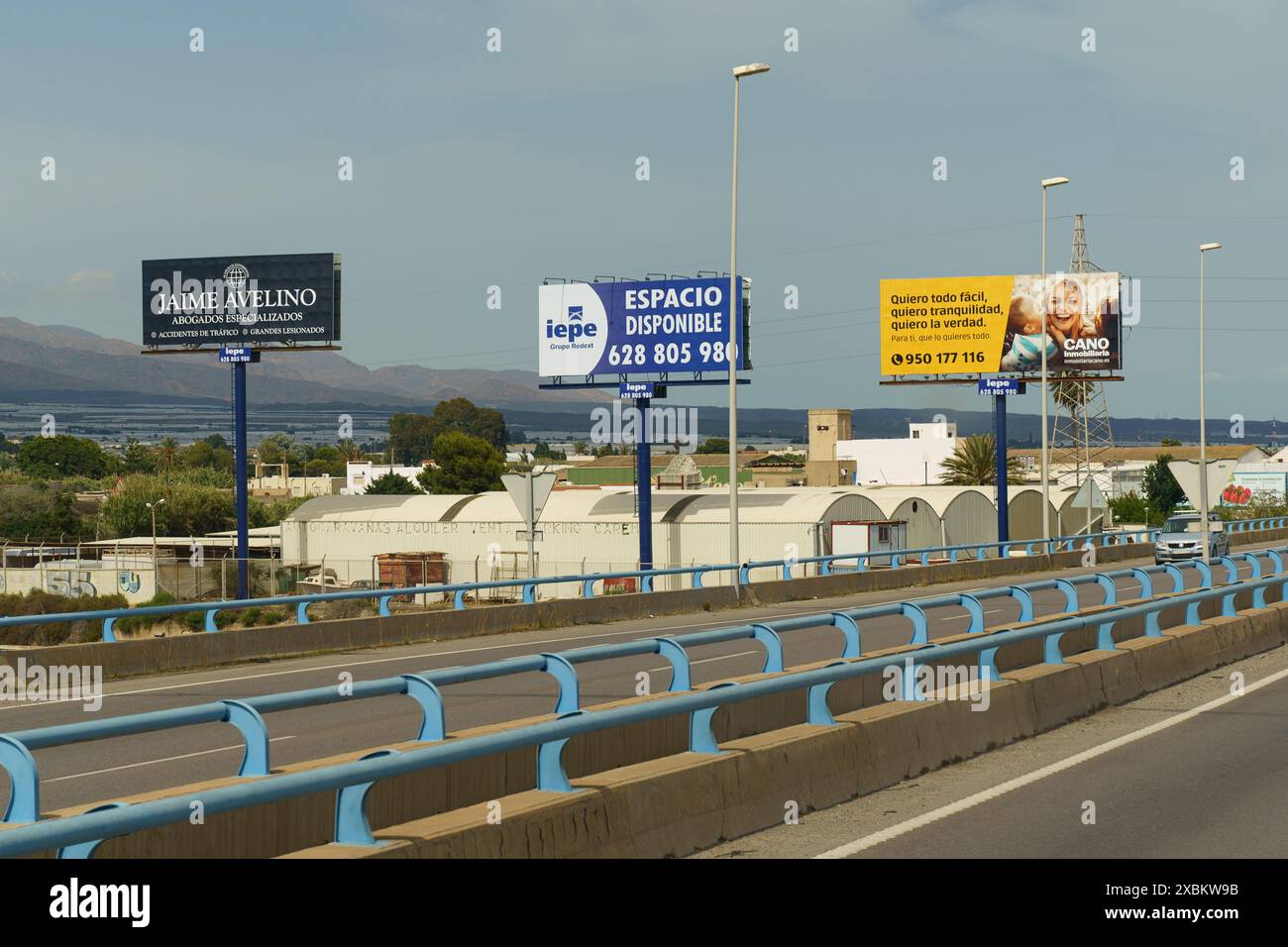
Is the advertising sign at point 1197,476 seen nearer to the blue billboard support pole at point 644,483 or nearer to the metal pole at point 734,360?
the metal pole at point 734,360

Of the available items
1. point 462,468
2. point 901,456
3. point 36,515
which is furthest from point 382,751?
point 901,456

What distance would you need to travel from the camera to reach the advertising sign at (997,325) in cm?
6944

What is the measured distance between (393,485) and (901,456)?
51933mm

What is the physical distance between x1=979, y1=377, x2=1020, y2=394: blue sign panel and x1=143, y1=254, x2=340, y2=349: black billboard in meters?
27.0

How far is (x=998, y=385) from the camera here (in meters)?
67.5

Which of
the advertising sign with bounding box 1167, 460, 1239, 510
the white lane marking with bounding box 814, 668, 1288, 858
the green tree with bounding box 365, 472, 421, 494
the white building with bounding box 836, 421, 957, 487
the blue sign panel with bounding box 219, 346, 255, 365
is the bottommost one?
the white lane marking with bounding box 814, 668, 1288, 858

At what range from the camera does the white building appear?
16212 centimetres

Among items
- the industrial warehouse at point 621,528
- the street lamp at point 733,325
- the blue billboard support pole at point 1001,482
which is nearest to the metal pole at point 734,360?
the street lamp at point 733,325

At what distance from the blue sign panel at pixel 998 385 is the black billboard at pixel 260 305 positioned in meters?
27.0

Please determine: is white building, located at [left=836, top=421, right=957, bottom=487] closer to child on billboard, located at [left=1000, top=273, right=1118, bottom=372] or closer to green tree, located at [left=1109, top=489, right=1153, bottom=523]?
green tree, located at [left=1109, top=489, right=1153, bottom=523]

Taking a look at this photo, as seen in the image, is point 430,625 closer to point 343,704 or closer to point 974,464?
point 343,704

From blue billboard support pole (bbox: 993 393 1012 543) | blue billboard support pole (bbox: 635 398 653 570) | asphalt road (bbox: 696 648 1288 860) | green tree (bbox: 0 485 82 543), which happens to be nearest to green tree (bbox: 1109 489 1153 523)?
blue billboard support pole (bbox: 993 393 1012 543)

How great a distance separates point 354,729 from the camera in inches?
634
